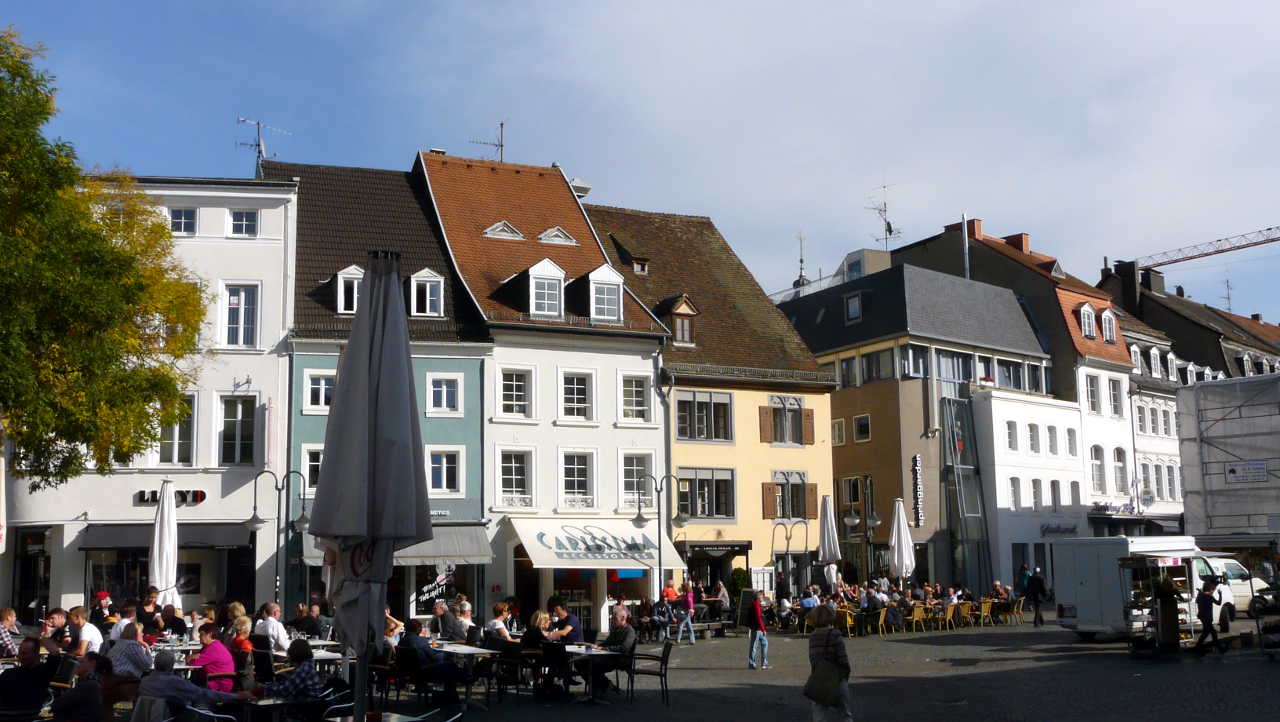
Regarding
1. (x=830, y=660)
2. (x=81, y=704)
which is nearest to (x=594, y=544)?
(x=830, y=660)

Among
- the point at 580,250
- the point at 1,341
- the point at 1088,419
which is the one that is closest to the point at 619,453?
the point at 580,250

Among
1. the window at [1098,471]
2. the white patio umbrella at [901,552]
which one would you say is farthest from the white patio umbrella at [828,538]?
the window at [1098,471]

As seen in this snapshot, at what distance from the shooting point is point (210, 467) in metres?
32.8

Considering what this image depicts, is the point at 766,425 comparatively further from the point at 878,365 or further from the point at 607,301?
the point at 878,365

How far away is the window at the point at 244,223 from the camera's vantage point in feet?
113

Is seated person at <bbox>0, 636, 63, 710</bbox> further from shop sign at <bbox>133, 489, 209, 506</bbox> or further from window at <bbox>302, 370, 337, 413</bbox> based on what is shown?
window at <bbox>302, 370, 337, 413</bbox>

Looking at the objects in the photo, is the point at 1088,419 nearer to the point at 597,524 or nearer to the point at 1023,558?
the point at 1023,558

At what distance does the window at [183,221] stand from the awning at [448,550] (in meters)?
8.98

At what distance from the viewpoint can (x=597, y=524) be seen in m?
36.3

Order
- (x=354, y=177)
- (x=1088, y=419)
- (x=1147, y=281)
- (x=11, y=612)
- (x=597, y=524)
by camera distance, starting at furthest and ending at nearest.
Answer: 1. (x=1147, y=281)
2. (x=1088, y=419)
3. (x=354, y=177)
4. (x=597, y=524)
5. (x=11, y=612)

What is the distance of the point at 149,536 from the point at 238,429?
3.56 m

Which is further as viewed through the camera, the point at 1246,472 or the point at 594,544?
the point at 594,544

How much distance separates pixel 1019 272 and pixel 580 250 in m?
22.6

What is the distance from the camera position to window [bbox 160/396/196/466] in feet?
107
